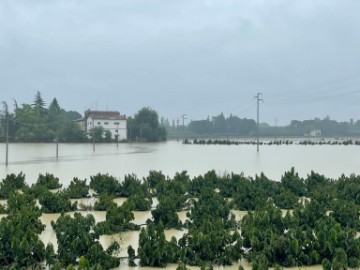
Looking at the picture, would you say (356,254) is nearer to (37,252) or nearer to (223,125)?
(37,252)

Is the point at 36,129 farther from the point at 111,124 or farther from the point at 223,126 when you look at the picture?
the point at 223,126

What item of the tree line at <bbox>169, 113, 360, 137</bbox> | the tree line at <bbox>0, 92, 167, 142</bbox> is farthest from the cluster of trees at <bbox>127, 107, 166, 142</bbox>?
the tree line at <bbox>169, 113, 360, 137</bbox>

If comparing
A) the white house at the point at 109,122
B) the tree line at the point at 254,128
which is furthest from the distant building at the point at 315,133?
the white house at the point at 109,122

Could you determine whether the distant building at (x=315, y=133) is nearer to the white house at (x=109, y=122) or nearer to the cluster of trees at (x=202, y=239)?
the white house at (x=109, y=122)

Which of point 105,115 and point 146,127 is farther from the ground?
point 105,115

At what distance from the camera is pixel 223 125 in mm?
113312

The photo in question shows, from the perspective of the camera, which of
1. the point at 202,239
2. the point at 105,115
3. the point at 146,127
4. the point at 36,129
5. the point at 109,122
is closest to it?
the point at 202,239

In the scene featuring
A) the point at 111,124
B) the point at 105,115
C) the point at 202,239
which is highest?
the point at 105,115

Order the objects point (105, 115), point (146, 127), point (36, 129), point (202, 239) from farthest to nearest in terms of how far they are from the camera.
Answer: point (105, 115) → point (146, 127) → point (36, 129) → point (202, 239)

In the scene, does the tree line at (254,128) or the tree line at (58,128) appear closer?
the tree line at (58,128)

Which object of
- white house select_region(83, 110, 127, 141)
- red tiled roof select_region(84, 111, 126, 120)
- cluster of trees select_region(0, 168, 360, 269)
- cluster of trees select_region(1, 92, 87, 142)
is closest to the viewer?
cluster of trees select_region(0, 168, 360, 269)

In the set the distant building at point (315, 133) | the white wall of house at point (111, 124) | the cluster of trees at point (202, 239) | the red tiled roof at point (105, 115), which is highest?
the red tiled roof at point (105, 115)

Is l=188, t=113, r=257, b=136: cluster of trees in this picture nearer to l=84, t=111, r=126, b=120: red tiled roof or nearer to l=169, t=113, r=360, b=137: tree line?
l=169, t=113, r=360, b=137: tree line

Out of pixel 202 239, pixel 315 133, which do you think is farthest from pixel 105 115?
pixel 315 133
